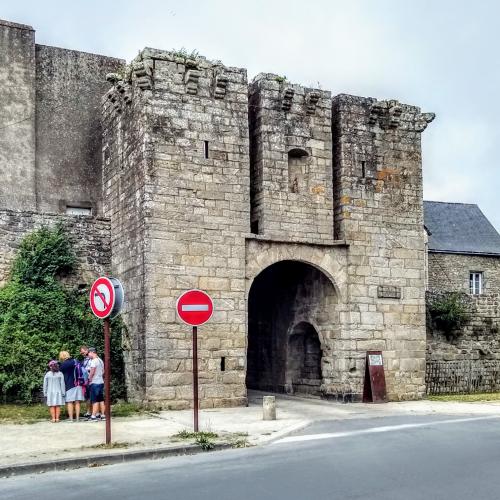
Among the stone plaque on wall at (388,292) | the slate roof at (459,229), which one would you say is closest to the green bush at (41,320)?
the stone plaque on wall at (388,292)

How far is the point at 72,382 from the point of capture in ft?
44.4

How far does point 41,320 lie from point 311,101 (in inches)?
287

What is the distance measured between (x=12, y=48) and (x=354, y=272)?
9441 mm

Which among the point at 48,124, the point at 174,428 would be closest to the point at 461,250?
the point at 48,124

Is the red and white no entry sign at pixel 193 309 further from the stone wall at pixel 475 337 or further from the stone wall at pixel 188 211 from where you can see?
the stone wall at pixel 475 337

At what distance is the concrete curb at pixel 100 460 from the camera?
8.82m

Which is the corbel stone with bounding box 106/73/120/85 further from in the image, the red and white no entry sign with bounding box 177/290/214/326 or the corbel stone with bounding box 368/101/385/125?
the red and white no entry sign with bounding box 177/290/214/326

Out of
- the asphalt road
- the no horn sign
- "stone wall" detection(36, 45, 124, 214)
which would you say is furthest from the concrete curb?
"stone wall" detection(36, 45, 124, 214)

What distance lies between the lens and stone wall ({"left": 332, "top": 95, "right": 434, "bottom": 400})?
56.1 ft

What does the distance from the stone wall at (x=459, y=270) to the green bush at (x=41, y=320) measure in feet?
60.6

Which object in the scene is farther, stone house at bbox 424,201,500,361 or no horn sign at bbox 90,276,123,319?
stone house at bbox 424,201,500,361

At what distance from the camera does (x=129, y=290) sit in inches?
632

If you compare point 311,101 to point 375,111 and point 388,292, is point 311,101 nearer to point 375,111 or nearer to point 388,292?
point 375,111

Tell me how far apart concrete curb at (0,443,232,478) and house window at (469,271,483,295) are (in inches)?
962
